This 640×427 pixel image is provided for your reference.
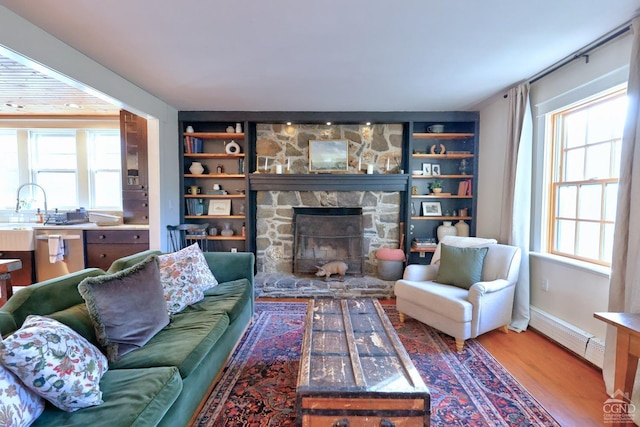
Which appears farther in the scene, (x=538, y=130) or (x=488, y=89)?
(x=488, y=89)

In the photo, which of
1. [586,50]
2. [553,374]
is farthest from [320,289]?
[586,50]

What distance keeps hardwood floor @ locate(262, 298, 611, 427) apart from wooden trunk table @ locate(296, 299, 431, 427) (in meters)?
1.08

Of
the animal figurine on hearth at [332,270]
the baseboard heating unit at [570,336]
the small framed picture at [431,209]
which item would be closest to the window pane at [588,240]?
the baseboard heating unit at [570,336]

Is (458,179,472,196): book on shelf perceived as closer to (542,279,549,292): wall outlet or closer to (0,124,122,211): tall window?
(542,279,549,292): wall outlet

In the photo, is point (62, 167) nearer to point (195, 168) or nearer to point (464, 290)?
point (195, 168)

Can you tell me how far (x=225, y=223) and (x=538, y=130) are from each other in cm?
407

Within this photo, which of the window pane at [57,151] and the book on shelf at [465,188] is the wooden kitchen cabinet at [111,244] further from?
the book on shelf at [465,188]

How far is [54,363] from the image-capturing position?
1.07 m

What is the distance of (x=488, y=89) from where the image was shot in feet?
10.0

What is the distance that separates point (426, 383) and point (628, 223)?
1.71 metres

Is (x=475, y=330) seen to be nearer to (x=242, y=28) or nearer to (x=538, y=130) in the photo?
(x=538, y=130)

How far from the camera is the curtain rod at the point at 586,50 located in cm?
193

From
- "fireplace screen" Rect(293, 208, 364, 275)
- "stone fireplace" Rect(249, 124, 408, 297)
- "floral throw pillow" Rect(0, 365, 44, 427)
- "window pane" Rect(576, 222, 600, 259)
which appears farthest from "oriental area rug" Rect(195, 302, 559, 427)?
"stone fireplace" Rect(249, 124, 408, 297)

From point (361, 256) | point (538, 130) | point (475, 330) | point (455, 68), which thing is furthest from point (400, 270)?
point (455, 68)
